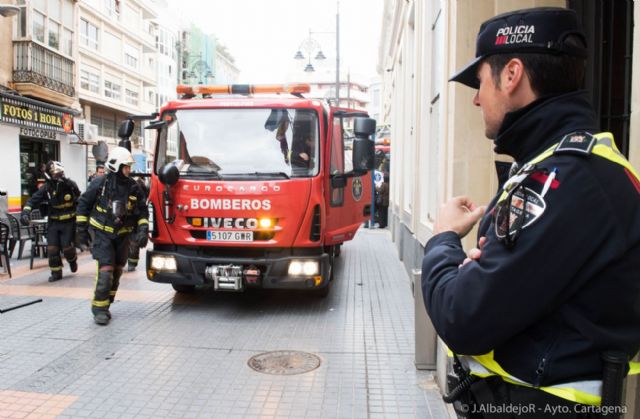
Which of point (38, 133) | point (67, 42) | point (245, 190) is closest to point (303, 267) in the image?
point (245, 190)

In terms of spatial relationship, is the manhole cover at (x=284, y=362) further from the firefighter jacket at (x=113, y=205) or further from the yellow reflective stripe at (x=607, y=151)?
the yellow reflective stripe at (x=607, y=151)

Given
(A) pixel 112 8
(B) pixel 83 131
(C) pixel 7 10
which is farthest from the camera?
(A) pixel 112 8

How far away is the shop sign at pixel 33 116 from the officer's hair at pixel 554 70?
20.1 metres

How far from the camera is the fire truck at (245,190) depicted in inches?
263

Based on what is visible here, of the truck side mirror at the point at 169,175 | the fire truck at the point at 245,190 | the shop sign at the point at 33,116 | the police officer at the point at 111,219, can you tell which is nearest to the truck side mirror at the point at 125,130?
the fire truck at the point at 245,190

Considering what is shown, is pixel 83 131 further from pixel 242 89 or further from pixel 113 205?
pixel 113 205

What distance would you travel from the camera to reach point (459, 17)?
452cm

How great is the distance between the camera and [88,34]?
3002 centimetres

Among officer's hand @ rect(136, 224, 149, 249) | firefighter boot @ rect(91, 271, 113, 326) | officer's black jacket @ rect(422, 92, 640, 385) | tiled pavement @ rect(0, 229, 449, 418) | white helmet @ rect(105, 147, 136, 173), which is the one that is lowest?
tiled pavement @ rect(0, 229, 449, 418)

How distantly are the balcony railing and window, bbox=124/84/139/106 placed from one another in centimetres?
1161

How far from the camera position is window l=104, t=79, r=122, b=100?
32.1 m

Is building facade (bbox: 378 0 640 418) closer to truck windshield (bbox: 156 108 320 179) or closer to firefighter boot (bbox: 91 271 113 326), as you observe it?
truck windshield (bbox: 156 108 320 179)

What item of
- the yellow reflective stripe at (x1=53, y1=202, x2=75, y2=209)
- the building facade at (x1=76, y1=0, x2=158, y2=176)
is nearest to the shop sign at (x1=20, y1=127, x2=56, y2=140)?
the building facade at (x1=76, y1=0, x2=158, y2=176)

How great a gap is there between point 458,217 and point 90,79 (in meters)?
32.5
